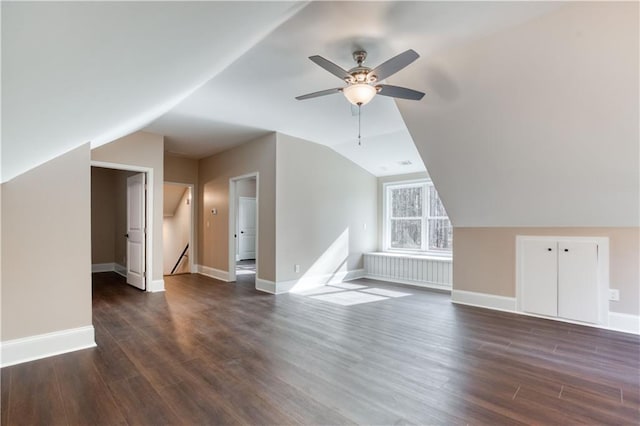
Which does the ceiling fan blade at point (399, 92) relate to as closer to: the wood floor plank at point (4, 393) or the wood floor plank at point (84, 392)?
the wood floor plank at point (84, 392)

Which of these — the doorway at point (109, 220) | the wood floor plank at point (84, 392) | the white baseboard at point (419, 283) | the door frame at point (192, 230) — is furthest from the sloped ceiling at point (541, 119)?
the doorway at point (109, 220)

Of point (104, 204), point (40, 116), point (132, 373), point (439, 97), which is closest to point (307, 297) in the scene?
point (132, 373)

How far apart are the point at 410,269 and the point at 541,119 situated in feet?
12.2

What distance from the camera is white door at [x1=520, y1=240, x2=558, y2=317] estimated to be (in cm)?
402

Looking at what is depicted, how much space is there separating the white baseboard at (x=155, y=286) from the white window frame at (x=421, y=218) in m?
4.51

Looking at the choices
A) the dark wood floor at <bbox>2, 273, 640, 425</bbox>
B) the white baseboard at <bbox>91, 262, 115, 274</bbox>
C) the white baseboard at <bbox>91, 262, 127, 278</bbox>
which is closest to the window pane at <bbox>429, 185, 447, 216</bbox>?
the dark wood floor at <bbox>2, 273, 640, 425</bbox>

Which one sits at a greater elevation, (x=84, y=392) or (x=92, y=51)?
(x=92, y=51)

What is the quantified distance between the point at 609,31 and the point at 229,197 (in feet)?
18.6

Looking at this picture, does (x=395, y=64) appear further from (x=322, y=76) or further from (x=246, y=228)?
(x=246, y=228)

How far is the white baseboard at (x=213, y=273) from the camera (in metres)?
6.40

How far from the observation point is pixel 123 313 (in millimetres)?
4090

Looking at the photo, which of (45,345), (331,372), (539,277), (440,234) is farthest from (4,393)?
(440,234)

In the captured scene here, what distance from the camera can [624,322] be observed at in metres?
3.56

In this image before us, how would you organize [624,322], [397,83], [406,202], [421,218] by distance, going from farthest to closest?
[406,202]
[421,218]
[624,322]
[397,83]
